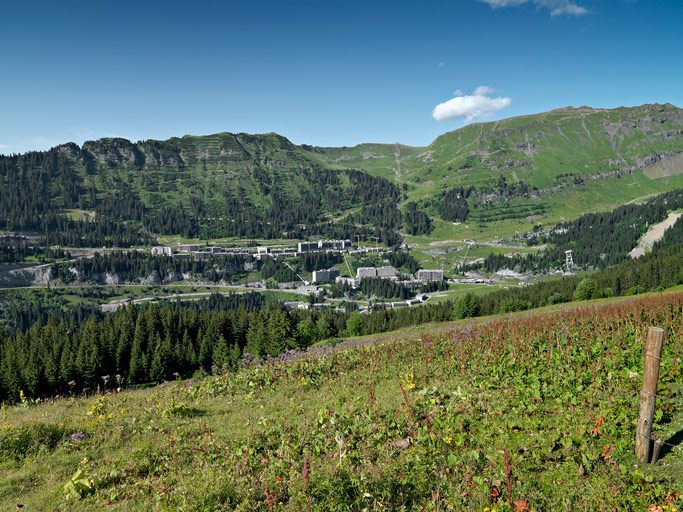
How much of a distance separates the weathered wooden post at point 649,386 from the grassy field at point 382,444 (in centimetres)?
63

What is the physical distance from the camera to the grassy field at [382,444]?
941cm

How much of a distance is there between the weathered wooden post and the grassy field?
2.07ft

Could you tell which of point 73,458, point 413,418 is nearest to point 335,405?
point 413,418

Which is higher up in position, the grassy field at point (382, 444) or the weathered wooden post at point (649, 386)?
the weathered wooden post at point (649, 386)

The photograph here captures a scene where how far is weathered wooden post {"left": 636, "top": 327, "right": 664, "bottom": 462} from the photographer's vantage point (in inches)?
376

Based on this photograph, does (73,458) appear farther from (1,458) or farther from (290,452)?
Answer: (290,452)

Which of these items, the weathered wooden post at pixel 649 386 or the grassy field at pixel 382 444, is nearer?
the grassy field at pixel 382 444

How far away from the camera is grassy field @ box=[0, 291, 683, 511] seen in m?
A: 9.41

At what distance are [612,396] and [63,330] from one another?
107521mm

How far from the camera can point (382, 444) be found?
489 inches

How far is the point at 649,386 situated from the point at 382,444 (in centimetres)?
710

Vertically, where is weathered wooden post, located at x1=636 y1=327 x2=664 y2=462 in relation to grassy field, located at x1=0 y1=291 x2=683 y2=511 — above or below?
above

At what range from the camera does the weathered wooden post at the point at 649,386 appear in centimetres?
955

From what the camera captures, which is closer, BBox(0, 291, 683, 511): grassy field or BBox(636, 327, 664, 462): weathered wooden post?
BBox(0, 291, 683, 511): grassy field
